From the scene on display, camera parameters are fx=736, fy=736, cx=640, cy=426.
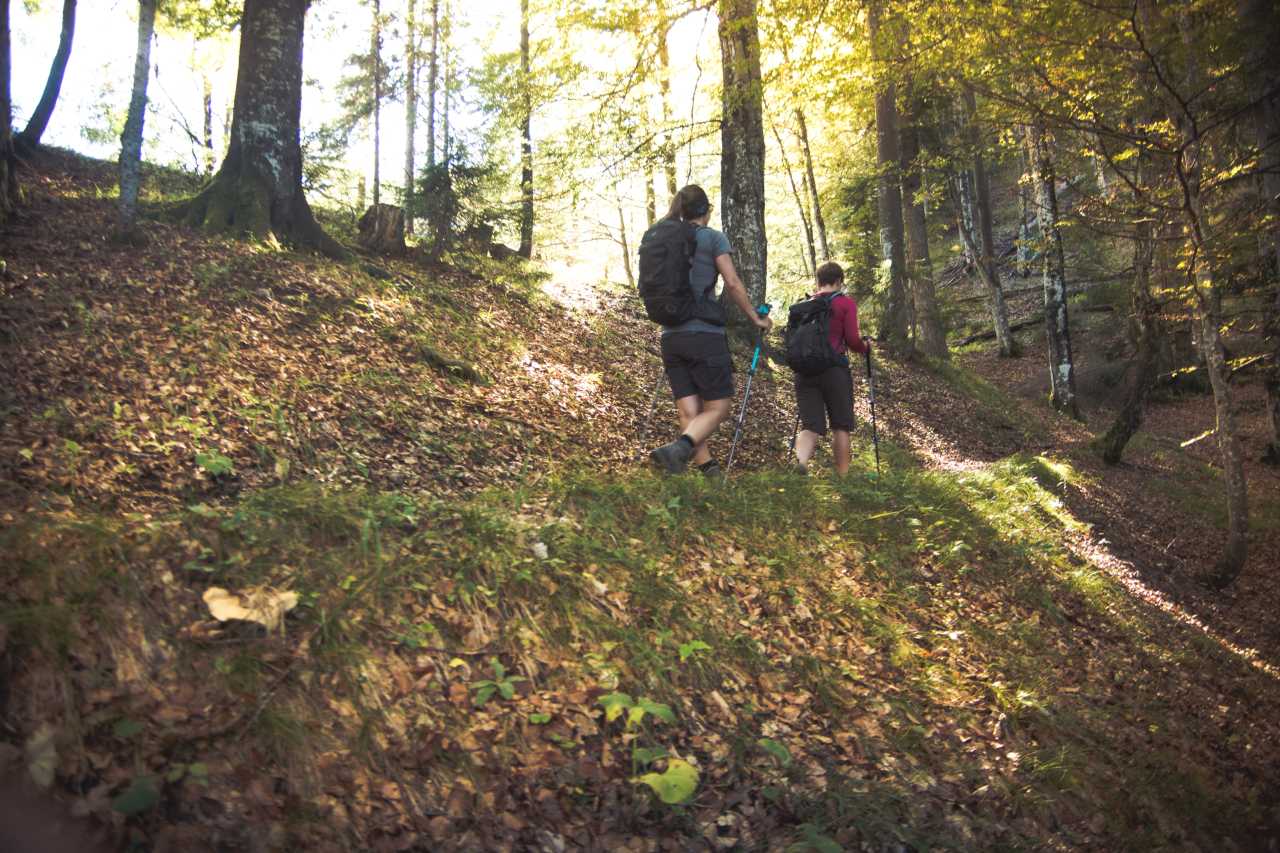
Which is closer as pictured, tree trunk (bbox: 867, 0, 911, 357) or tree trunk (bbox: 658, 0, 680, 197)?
tree trunk (bbox: 658, 0, 680, 197)

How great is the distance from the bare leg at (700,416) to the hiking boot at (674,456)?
0.41 feet

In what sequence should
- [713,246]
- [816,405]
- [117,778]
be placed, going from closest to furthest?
[117,778]
[713,246]
[816,405]

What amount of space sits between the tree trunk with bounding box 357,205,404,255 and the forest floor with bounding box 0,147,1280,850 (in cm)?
178

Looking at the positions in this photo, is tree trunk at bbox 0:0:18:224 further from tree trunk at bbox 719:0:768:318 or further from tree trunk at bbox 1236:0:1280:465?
tree trunk at bbox 1236:0:1280:465

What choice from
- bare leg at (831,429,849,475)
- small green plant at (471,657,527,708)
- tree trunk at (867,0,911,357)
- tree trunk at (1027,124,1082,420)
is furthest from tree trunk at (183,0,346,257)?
tree trunk at (1027,124,1082,420)

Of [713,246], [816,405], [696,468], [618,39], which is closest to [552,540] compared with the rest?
[696,468]

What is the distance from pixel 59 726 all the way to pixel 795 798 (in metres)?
2.72

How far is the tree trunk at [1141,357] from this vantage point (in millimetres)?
11070

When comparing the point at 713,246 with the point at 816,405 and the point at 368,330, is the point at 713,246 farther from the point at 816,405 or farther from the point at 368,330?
the point at 368,330

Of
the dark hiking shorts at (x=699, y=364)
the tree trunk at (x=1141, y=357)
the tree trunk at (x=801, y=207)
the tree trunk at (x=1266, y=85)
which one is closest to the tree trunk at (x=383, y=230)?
the dark hiking shorts at (x=699, y=364)

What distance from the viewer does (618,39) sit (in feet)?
33.9

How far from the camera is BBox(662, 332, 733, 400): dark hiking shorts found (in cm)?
588

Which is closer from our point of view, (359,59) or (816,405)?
(816,405)

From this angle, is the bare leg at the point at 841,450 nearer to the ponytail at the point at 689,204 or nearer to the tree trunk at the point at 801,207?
the ponytail at the point at 689,204
